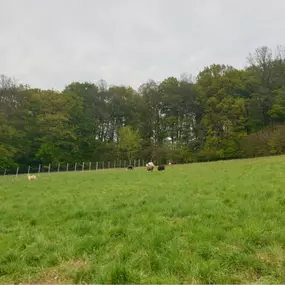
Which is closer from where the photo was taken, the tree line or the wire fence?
the wire fence

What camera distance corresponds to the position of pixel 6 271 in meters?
4.31

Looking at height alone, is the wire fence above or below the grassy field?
above

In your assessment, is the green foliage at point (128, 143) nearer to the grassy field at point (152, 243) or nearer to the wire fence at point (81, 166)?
the wire fence at point (81, 166)

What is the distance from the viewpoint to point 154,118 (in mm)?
57188

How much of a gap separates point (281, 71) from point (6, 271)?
52762 millimetres

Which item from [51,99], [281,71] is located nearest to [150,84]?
[51,99]

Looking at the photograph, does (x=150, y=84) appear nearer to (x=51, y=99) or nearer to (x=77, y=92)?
(x=77, y=92)

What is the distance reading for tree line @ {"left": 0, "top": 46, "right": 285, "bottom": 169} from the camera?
44.9m

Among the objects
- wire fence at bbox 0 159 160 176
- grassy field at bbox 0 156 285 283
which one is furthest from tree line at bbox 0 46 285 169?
grassy field at bbox 0 156 285 283

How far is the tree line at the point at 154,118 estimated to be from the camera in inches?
1767

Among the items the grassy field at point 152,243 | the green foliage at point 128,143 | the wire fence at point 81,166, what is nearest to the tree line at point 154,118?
the green foliage at point 128,143

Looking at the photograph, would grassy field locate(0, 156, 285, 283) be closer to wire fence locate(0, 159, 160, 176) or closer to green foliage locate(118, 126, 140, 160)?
wire fence locate(0, 159, 160, 176)

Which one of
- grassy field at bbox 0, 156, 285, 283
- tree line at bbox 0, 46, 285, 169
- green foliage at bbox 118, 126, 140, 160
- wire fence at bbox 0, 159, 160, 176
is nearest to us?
grassy field at bbox 0, 156, 285, 283

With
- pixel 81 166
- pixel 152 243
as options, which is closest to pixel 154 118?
pixel 81 166
